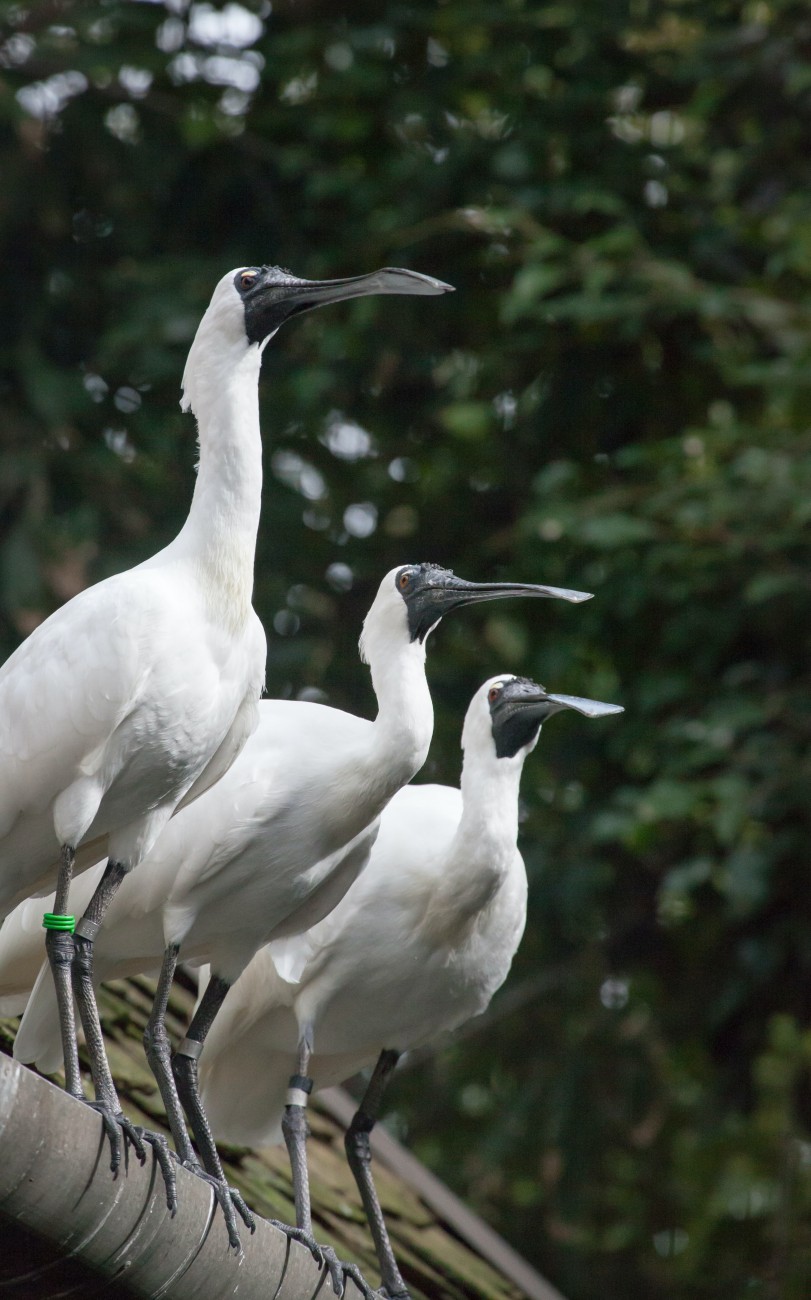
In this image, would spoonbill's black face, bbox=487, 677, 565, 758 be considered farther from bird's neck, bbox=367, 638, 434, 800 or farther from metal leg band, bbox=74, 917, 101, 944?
metal leg band, bbox=74, 917, 101, 944

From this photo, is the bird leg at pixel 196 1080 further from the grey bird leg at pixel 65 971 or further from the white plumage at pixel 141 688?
the white plumage at pixel 141 688

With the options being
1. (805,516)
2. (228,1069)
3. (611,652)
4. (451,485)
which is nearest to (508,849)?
(228,1069)

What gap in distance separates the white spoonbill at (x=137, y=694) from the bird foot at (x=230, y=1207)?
24 cm

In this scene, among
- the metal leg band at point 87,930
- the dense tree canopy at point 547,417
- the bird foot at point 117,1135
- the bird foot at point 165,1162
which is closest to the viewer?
the bird foot at point 117,1135

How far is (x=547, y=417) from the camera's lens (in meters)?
9.27

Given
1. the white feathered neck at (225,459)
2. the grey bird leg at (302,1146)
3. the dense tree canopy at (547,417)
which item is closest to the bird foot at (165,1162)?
the grey bird leg at (302,1146)

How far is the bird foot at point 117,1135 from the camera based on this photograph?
3.14 metres

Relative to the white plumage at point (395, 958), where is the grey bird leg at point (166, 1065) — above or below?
above

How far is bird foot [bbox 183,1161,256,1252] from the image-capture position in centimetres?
349

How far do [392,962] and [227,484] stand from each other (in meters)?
1.46

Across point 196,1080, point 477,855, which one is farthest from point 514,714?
point 196,1080

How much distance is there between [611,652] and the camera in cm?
878

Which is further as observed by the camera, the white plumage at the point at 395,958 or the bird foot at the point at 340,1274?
the white plumage at the point at 395,958

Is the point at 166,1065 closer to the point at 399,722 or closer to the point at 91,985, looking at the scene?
the point at 91,985
